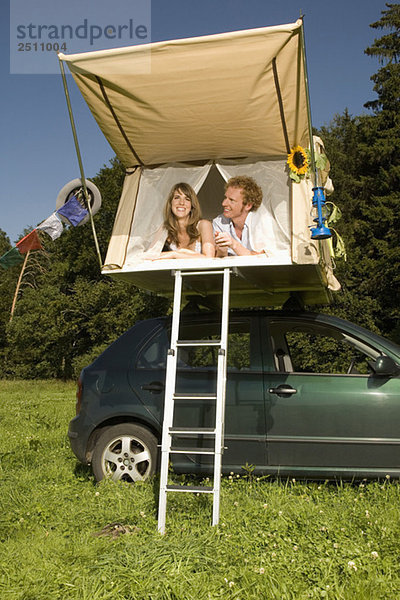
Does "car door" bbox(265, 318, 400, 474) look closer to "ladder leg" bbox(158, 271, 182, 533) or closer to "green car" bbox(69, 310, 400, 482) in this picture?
"green car" bbox(69, 310, 400, 482)

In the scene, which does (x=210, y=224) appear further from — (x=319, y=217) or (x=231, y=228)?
(x=319, y=217)

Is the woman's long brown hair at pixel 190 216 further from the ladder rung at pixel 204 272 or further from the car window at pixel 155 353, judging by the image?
the car window at pixel 155 353

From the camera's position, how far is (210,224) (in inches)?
222

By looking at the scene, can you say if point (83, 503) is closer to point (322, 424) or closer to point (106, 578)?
point (106, 578)

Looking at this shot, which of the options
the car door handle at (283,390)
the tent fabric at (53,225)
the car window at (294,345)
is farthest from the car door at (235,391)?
the tent fabric at (53,225)

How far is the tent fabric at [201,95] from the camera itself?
4559 mm

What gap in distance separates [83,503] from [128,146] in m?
3.41

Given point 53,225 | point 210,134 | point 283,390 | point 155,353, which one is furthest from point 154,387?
point 53,225

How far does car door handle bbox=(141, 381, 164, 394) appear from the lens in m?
5.70

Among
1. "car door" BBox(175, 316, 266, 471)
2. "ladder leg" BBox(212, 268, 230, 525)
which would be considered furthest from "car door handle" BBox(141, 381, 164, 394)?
"ladder leg" BBox(212, 268, 230, 525)

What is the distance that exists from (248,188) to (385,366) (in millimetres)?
2118

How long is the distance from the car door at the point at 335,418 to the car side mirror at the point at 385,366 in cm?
12

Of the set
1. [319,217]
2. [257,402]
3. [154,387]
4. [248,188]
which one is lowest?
[257,402]

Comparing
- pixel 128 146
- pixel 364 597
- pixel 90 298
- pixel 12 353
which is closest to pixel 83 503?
pixel 364 597
